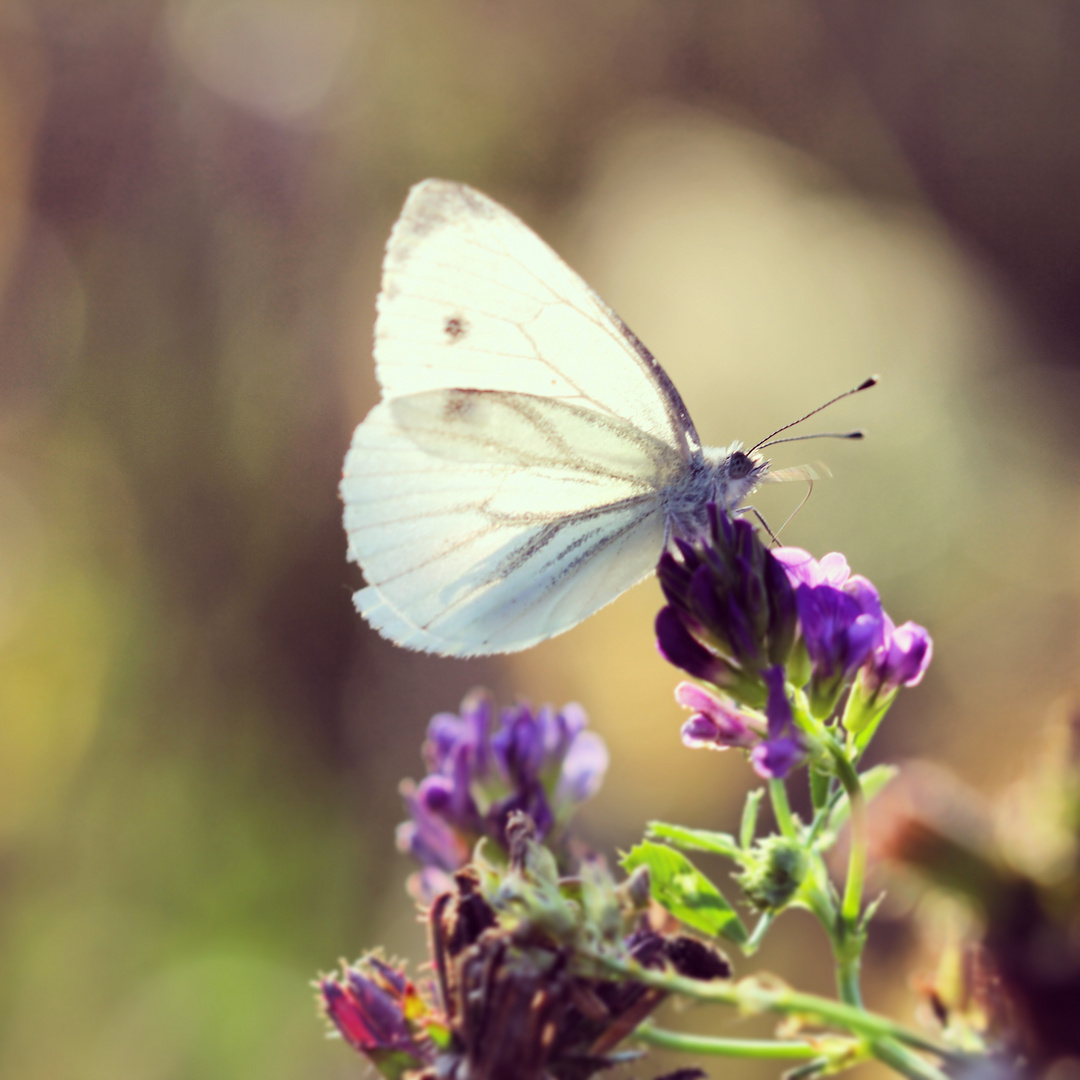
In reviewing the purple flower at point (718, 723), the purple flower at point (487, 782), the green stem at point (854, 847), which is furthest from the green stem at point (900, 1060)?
the purple flower at point (487, 782)

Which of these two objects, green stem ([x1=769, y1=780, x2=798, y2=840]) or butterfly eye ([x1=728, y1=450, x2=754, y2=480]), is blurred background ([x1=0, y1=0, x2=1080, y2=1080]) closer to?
butterfly eye ([x1=728, y1=450, x2=754, y2=480])

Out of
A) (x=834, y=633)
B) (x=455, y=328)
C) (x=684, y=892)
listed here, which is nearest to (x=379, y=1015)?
(x=684, y=892)

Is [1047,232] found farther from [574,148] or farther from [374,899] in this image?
[374,899]

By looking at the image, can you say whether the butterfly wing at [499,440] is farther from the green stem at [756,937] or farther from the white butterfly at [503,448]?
the green stem at [756,937]

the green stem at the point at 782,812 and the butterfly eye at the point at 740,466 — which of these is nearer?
the green stem at the point at 782,812

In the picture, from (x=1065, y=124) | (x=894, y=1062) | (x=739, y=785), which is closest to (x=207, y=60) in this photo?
(x=1065, y=124)

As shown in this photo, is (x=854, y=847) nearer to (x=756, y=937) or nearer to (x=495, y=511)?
(x=756, y=937)
